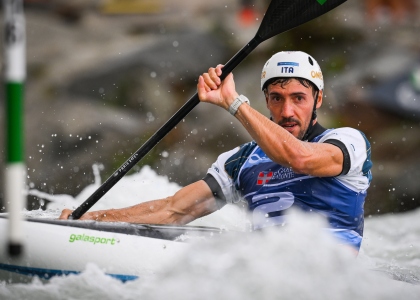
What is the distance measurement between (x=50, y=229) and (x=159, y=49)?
7207mm

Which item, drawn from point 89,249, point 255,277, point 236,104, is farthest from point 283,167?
point 89,249

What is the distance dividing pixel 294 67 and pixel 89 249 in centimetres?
167

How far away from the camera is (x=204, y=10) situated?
11242 mm

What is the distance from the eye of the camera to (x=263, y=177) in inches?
171

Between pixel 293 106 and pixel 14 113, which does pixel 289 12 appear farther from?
pixel 14 113

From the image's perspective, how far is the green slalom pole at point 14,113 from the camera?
99.5 inches

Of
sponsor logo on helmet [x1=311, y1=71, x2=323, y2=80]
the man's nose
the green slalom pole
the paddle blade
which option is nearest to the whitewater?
the man's nose

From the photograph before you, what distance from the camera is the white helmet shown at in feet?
14.1

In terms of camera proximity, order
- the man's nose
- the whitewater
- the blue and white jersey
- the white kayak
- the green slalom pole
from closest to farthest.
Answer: the green slalom pole → the whitewater → the white kayak → the blue and white jersey → the man's nose

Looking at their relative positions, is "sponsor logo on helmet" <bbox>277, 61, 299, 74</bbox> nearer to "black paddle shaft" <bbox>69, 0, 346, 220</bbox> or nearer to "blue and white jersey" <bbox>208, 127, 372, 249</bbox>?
"black paddle shaft" <bbox>69, 0, 346, 220</bbox>

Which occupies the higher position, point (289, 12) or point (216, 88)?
point (289, 12)

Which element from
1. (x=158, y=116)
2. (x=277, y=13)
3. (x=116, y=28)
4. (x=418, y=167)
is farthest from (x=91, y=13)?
(x=277, y=13)

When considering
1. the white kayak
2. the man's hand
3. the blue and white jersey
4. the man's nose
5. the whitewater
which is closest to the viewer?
the whitewater

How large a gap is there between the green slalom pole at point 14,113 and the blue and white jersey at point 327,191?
1.97m
